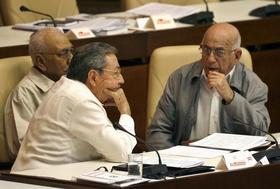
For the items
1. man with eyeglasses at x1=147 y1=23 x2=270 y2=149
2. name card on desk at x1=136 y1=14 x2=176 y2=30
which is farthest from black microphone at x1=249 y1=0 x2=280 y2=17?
man with eyeglasses at x1=147 y1=23 x2=270 y2=149

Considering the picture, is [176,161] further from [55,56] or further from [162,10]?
[162,10]

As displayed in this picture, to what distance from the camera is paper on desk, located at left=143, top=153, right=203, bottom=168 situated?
3.92 m

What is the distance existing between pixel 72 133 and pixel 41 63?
1048 mm

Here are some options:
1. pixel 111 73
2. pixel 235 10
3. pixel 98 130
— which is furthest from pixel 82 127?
pixel 235 10

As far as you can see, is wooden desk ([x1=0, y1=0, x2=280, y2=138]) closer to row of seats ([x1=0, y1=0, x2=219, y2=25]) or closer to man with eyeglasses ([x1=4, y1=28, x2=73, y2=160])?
man with eyeglasses ([x1=4, y1=28, x2=73, y2=160])

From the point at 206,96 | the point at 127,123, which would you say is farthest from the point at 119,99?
the point at 206,96

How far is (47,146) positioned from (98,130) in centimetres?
26

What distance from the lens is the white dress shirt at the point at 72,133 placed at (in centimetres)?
425

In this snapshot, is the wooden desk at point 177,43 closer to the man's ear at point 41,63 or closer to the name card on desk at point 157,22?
the name card on desk at point 157,22

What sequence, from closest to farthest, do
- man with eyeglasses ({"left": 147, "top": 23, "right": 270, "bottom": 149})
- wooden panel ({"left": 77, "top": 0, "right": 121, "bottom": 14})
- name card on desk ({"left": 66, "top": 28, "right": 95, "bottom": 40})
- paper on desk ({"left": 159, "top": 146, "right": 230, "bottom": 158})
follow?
paper on desk ({"left": 159, "top": 146, "right": 230, "bottom": 158}), man with eyeglasses ({"left": 147, "top": 23, "right": 270, "bottom": 149}), name card on desk ({"left": 66, "top": 28, "right": 95, "bottom": 40}), wooden panel ({"left": 77, "top": 0, "right": 121, "bottom": 14})

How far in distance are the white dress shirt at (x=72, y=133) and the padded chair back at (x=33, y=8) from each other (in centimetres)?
298

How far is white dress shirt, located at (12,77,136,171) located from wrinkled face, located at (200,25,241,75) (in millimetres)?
750

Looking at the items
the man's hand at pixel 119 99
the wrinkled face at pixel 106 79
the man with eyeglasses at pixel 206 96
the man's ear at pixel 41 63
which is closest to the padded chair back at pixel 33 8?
the man's ear at pixel 41 63

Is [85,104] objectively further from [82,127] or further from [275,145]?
[275,145]
